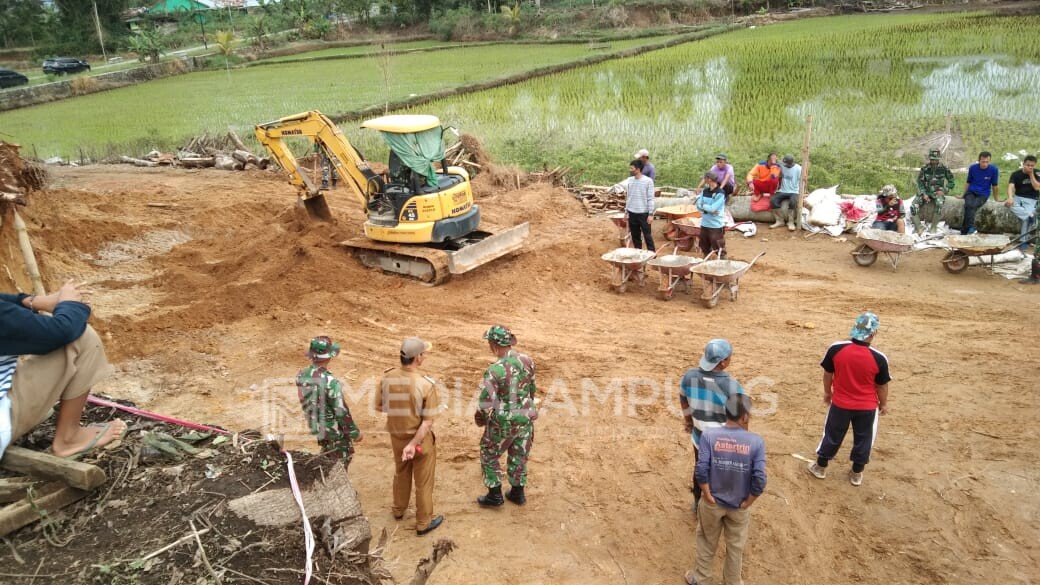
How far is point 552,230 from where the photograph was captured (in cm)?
1208

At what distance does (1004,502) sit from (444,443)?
14.6 ft

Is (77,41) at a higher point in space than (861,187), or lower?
higher

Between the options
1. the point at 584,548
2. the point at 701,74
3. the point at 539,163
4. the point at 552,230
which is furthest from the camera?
the point at 701,74

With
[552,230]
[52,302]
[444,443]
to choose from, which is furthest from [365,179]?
[52,302]

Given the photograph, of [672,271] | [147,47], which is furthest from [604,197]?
[147,47]

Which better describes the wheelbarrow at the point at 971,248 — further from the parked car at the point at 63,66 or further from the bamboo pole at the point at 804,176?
the parked car at the point at 63,66

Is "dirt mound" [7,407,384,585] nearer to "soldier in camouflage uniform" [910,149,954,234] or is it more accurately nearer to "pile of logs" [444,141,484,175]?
"soldier in camouflage uniform" [910,149,954,234]

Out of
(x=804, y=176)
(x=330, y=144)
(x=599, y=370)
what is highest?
(x=330, y=144)

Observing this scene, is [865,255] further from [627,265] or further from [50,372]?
[50,372]

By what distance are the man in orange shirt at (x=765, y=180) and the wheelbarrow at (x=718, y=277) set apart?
3269mm

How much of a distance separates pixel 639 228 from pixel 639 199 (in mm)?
552

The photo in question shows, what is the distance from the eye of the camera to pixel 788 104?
1728 cm

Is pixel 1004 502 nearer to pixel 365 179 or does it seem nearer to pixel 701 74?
pixel 365 179

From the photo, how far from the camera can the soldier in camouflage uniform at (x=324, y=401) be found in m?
5.03
